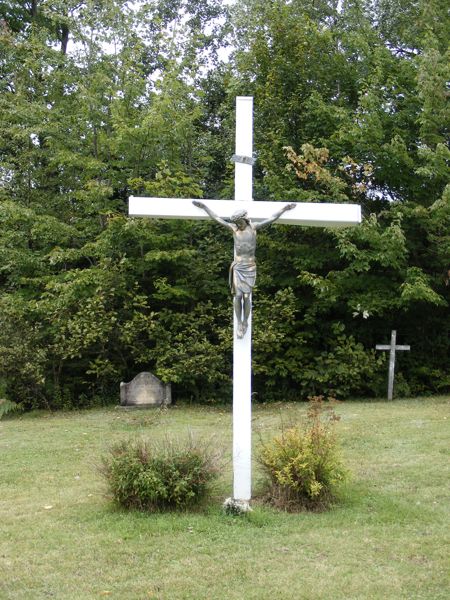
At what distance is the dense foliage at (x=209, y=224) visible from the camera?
14.2 m

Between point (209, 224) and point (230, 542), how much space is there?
11275 millimetres

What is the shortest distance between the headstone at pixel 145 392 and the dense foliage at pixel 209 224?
14.2 inches

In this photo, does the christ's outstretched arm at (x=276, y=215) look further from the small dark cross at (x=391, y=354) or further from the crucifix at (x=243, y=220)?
the small dark cross at (x=391, y=354)

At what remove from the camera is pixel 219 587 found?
4523 mm

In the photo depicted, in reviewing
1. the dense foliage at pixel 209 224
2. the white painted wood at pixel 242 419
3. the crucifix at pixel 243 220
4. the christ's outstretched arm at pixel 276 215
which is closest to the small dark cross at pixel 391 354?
the dense foliage at pixel 209 224

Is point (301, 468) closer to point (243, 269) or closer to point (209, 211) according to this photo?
point (243, 269)

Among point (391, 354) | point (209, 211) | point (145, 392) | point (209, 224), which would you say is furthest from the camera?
point (209, 224)

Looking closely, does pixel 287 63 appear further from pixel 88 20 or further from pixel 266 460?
pixel 266 460

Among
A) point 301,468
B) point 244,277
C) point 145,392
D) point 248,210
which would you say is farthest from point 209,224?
point 301,468

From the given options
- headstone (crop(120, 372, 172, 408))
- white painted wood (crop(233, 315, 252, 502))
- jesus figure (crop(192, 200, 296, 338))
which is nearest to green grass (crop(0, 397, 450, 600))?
white painted wood (crop(233, 315, 252, 502))

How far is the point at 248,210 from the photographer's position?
21.0 feet

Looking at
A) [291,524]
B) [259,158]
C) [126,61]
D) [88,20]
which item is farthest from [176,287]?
[291,524]

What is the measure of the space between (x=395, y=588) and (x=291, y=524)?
143 centimetres

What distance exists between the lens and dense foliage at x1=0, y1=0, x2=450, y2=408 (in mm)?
14234
